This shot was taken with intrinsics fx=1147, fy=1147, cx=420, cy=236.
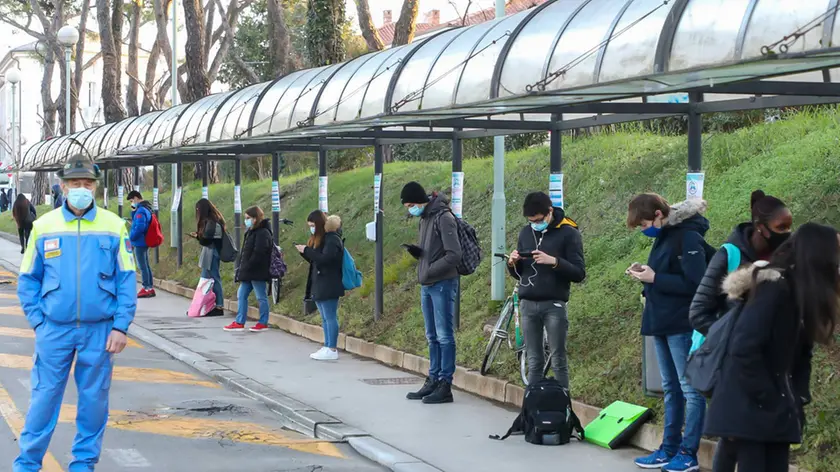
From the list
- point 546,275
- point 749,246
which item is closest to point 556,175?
point 546,275

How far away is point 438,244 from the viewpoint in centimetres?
1042

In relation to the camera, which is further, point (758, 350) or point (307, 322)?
point (307, 322)

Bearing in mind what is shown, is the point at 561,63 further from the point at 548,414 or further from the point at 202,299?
the point at 202,299

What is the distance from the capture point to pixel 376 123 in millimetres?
11844

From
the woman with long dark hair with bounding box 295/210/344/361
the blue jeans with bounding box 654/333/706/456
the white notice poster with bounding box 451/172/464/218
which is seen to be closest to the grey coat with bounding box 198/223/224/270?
the woman with long dark hair with bounding box 295/210/344/361

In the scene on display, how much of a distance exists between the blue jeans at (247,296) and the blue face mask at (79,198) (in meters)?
8.94

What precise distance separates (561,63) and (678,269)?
92.1 inches

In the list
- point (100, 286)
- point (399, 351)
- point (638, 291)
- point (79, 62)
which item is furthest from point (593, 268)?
point (79, 62)

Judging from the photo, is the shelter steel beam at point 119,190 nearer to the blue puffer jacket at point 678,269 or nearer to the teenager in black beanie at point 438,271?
the teenager in black beanie at point 438,271

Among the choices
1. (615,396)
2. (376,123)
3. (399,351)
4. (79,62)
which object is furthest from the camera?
(79,62)

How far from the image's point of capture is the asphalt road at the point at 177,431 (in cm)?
804

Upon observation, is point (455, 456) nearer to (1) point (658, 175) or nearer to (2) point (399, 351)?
(2) point (399, 351)

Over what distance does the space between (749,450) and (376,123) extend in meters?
7.19

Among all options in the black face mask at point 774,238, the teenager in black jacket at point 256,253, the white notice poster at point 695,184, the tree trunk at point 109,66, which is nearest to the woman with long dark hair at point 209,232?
the teenager in black jacket at point 256,253
